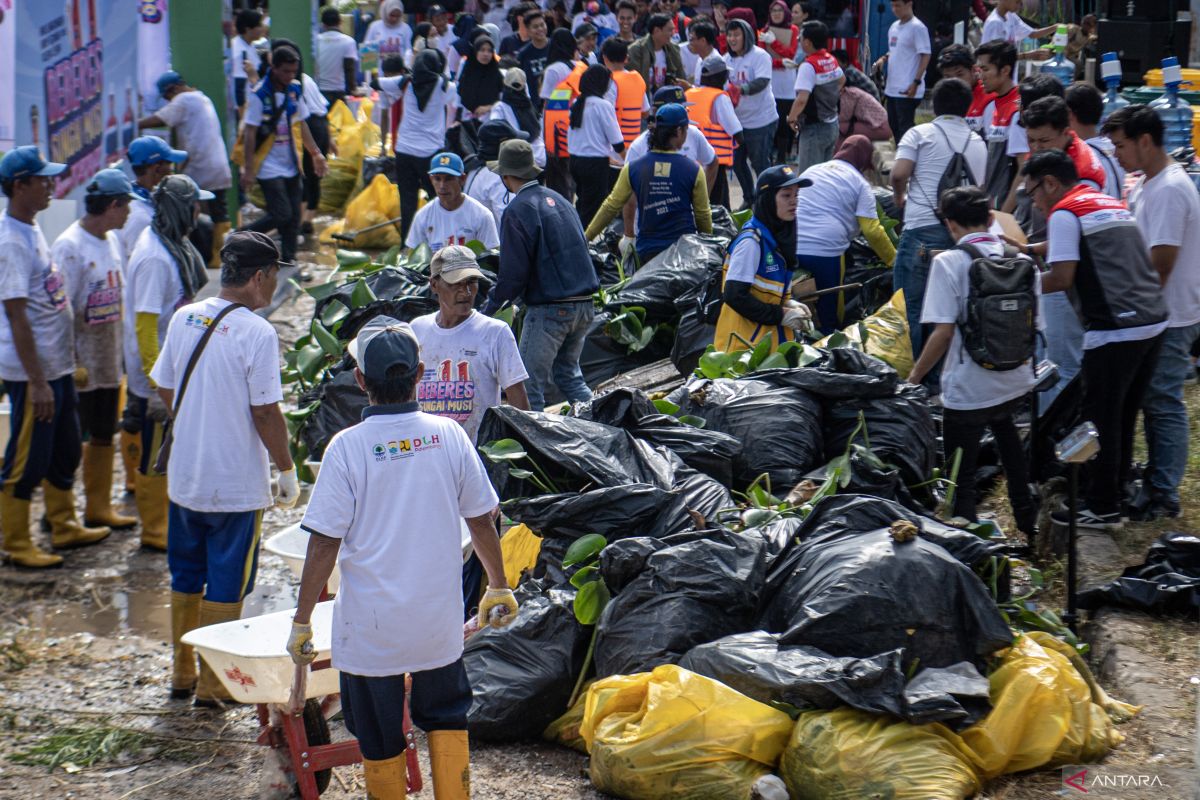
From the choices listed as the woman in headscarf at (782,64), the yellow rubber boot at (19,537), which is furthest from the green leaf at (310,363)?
the woman in headscarf at (782,64)

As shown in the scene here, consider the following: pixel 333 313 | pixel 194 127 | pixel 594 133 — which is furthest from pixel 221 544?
pixel 194 127

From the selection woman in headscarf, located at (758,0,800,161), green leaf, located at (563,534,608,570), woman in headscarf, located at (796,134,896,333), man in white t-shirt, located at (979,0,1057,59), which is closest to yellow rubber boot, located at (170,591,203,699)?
green leaf, located at (563,534,608,570)

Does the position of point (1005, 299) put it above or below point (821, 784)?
above

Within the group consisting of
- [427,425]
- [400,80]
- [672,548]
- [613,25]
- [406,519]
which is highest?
[613,25]

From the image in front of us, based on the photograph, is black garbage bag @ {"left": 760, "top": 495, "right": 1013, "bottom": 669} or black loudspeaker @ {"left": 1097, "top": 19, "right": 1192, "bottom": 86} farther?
black loudspeaker @ {"left": 1097, "top": 19, "right": 1192, "bottom": 86}

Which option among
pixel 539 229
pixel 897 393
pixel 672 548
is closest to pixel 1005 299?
pixel 897 393

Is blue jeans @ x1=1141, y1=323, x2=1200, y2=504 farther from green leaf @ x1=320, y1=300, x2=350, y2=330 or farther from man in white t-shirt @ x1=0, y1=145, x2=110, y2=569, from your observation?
man in white t-shirt @ x1=0, y1=145, x2=110, y2=569

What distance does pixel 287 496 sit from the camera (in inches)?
190

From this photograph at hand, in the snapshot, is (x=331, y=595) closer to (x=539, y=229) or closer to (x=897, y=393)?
(x=539, y=229)

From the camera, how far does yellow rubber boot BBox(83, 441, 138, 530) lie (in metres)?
6.73

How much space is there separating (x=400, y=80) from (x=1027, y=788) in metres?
8.97

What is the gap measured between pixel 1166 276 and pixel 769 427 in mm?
1795

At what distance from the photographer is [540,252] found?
6230 millimetres

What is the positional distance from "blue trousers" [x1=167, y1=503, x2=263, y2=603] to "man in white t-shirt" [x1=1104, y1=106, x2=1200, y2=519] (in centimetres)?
359
